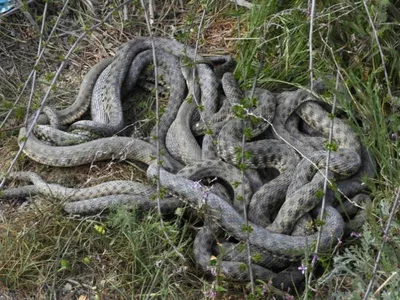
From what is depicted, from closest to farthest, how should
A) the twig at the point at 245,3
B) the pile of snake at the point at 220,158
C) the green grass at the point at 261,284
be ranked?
1. the green grass at the point at 261,284
2. the pile of snake at the point at 220,158
3. the twig at the point at 245,3

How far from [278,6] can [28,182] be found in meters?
2.99

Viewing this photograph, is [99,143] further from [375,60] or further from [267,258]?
[375,60]

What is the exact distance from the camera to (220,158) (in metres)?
7.20

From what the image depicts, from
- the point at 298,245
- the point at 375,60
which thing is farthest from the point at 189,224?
the point at 375,60

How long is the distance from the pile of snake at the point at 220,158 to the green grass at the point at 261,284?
17cm

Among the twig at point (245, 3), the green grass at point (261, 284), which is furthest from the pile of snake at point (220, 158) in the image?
the twig at point (245, 3)

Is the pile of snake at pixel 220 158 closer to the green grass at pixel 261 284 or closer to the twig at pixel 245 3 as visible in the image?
the green grass at pixel 261 284

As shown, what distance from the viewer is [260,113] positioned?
24.2ft

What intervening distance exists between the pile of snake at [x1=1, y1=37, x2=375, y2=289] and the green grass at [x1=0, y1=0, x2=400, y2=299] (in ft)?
0.55

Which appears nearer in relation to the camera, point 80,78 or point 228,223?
point 228,223

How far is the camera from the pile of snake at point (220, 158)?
20.8 feet

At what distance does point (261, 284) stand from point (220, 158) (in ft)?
4.78

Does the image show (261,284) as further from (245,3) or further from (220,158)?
(245,3)

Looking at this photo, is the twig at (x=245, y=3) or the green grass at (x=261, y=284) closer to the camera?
the green grass at (x=261, y=284)
